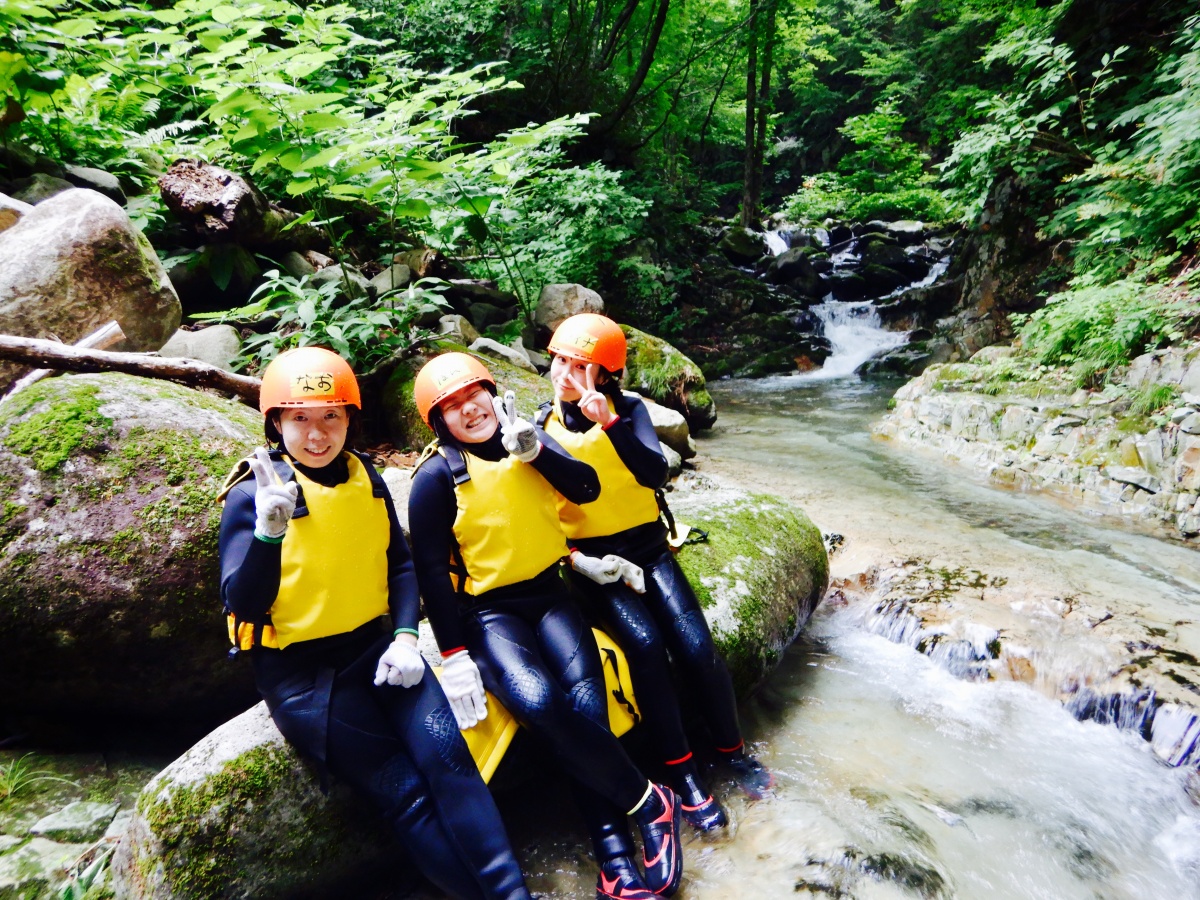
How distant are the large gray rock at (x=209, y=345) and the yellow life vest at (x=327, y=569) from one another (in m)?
3.21

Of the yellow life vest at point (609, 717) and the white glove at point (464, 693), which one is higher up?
the white glove at point (464, 693)

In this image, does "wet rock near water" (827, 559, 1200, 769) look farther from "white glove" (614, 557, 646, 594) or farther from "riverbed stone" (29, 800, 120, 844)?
"riverbed stone" (29, 800, 120, 844)

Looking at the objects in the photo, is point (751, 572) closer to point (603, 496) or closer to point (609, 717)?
point (603, 496)

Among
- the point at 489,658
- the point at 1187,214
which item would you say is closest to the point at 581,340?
the point at 489,658

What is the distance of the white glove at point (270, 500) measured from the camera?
6.54 feet

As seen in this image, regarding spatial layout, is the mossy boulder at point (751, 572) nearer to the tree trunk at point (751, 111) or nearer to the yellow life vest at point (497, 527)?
the yellow life vest at point (497, 527)

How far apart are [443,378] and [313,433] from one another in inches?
22.2

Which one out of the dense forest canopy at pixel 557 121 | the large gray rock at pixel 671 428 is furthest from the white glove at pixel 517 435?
the large gray rock at pixel 671 428

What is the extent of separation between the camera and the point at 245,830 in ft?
6.98

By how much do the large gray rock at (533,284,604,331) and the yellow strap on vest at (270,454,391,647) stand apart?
248 inches

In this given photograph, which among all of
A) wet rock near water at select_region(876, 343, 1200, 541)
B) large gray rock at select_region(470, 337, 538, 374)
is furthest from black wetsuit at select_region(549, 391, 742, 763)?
wet rock near water at select_region(876, 343, 1200, 541)

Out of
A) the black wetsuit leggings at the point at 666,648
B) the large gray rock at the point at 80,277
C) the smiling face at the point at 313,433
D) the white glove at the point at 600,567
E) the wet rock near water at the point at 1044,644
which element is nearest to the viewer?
the smiling face at the point at 313,433

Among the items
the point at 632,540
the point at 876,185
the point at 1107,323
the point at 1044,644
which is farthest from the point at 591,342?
the point at 876,185

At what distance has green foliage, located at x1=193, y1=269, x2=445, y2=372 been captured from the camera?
15.3 ft
